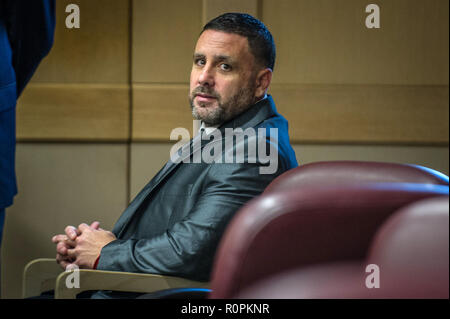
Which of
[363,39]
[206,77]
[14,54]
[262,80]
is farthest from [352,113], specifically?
[14,54]

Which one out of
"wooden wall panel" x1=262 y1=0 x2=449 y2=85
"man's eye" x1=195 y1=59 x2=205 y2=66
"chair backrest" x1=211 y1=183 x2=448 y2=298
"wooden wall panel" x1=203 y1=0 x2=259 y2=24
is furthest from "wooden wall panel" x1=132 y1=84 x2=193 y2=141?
"chair backrest" x1=211 y1=183 x2=448 y2=298

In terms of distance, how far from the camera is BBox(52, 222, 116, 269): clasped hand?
1163mm

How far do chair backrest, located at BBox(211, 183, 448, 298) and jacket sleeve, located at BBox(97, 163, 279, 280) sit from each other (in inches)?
13.0

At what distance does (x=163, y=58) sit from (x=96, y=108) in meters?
0.39

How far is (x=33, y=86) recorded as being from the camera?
2.38 m

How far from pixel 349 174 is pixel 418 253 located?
38 centimetres

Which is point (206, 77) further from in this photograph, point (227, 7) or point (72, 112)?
point (72, 112)

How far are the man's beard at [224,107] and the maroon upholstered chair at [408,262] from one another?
69 centimetres

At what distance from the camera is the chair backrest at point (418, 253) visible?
604mm

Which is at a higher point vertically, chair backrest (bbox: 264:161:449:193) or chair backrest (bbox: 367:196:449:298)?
chair backrest (bbox: 264:161:449:193)

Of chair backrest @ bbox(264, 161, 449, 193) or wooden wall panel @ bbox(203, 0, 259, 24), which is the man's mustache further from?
wooden wall panel @ bbox(203, 0, 259, 24)

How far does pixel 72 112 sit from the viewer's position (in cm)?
238

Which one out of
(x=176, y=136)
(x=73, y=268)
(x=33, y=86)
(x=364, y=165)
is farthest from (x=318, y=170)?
(x=33, y=86)

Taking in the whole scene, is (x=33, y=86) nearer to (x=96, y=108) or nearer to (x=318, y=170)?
(x=96, y=108)
